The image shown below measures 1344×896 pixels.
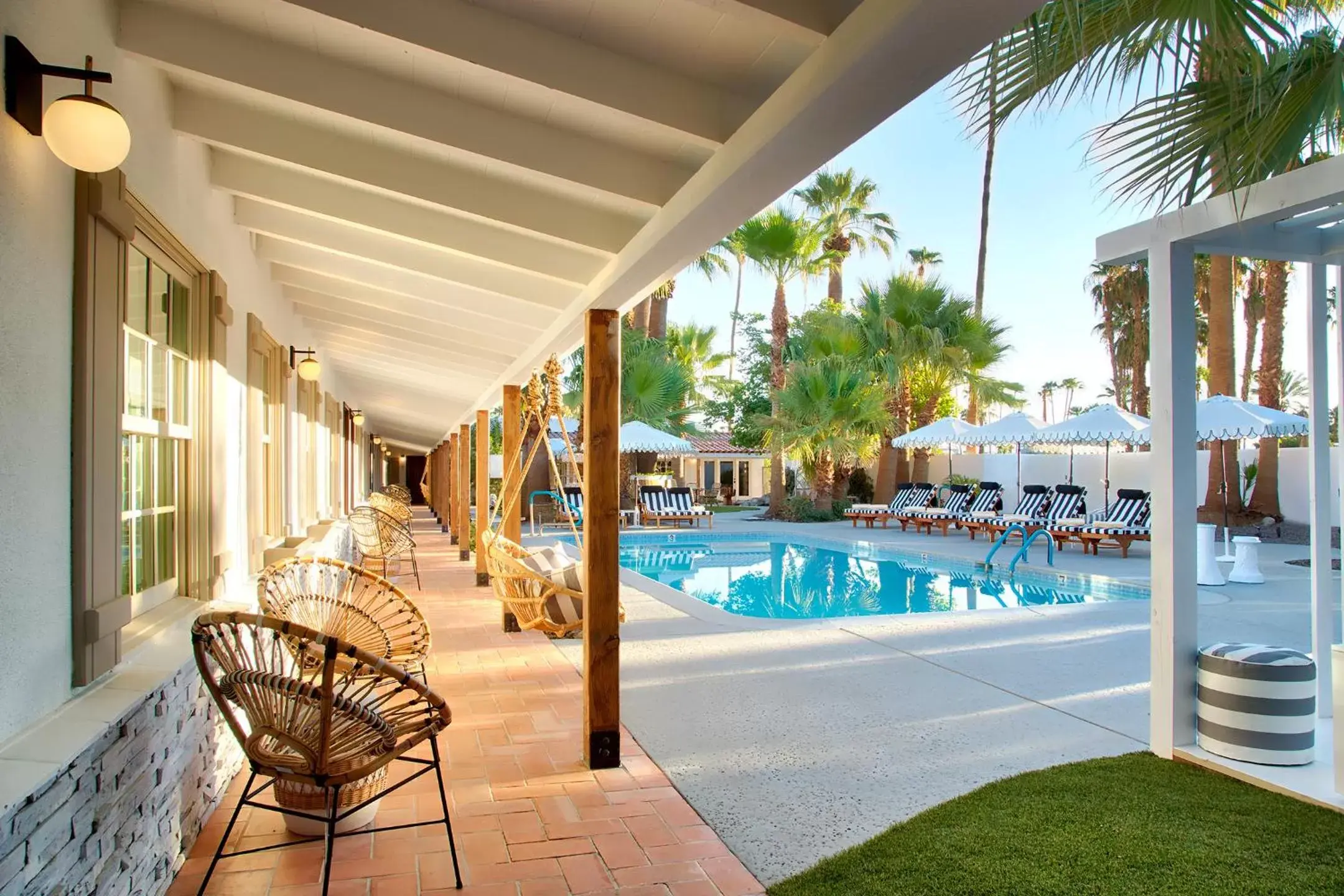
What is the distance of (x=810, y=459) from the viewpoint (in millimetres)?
21109

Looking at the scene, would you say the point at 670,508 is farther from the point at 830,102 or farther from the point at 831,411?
the point at 830,102

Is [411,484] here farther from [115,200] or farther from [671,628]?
[115,200]

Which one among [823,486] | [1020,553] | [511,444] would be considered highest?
[511,444]

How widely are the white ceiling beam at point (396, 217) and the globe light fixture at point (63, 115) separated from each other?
6.60ft

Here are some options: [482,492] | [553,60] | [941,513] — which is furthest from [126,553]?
[941,513]

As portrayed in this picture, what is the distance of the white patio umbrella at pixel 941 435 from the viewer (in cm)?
1780

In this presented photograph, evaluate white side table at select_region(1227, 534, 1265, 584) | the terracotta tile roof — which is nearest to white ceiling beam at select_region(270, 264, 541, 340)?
white side table at select_region(1227, 534, 1265, 584)

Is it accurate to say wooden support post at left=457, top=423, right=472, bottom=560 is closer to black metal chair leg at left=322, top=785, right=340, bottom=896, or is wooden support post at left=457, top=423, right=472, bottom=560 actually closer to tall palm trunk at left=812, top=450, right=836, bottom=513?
black metal chair leg at left=322, top=785, right=340, bottom=896

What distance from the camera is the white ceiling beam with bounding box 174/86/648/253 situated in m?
3.54

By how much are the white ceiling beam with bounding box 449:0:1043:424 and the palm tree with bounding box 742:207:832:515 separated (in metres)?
16.4

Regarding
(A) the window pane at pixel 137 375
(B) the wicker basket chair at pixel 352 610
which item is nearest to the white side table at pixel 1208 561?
(B) the wicker basket chair at pixel 352 610

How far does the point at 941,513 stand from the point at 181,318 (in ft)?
51.4

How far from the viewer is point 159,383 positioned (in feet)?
11.5

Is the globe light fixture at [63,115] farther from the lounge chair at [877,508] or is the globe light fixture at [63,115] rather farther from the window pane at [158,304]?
the lounge chair at [877,508]
